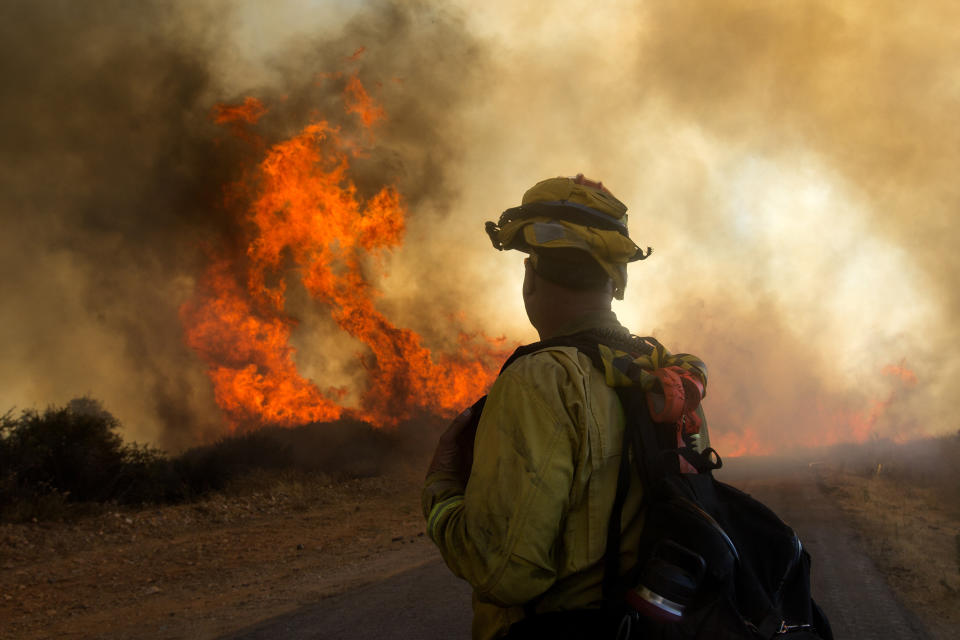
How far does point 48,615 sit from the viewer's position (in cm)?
595

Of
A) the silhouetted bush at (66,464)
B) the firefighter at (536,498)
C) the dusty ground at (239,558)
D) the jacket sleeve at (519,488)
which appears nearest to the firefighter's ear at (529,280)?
the firefighter at (536,498)

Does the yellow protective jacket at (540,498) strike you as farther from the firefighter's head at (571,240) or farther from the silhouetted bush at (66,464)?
the silhouetted bush at (66,464)

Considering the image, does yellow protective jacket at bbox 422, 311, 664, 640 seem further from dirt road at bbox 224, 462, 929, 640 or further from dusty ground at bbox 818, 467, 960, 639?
dusty ground at bbox 818, 467, 960, 639

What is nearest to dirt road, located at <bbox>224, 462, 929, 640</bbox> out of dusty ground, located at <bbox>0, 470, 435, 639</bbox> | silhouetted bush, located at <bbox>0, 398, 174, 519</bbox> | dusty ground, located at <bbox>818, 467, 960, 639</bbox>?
dusty ground, located at <bbox>818, 467, 960, 639</bbox>

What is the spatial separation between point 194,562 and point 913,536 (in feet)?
A: 28.2

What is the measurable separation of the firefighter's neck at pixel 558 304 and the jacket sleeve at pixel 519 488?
337 mm

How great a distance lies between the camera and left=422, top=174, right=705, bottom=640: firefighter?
4.72ft

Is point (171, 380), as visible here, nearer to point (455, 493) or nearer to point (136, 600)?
point (136, 600)

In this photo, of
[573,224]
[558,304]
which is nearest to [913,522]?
[558,304]

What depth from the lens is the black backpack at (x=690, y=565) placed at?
4.62 ft

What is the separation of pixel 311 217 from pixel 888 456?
18.4 meters

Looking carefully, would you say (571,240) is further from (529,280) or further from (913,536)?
(913,536)

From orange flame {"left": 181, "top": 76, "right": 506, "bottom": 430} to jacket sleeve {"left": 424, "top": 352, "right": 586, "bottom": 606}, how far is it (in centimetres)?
1907

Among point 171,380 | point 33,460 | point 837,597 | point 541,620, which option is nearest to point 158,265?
point 171,380
